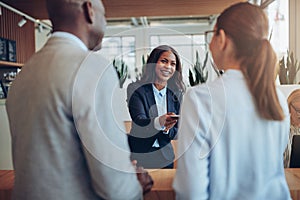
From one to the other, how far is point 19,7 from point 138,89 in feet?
2.54

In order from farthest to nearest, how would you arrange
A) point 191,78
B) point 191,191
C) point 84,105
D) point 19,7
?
point 19,7
point 191,78
point 191,191
point 84,105

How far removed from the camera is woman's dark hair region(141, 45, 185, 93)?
1284 mm

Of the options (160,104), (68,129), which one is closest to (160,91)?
(160,104)

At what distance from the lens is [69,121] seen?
39.1 inches

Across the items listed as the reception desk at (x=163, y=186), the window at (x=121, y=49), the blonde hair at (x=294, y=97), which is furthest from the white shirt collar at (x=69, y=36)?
the blonde hair at (x=294, y=97)

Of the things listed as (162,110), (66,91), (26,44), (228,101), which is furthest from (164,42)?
(26,44)

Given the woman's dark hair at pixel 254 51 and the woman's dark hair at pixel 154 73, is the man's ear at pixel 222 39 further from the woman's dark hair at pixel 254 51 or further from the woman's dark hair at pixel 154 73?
the woman's dark hair at pixel 154 73

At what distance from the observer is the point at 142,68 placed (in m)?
1.34

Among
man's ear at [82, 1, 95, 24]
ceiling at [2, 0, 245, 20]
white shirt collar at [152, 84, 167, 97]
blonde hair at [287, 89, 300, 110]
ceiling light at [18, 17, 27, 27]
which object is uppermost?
ceiling at [2, 0, 245, 20]

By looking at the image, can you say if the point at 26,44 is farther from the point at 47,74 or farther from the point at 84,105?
the point at 84,105

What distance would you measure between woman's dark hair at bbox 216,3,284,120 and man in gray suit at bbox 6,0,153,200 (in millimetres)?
437

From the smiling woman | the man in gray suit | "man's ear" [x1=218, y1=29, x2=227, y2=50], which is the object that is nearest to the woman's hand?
the smiling woman

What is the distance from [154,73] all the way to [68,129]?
0.47 metres

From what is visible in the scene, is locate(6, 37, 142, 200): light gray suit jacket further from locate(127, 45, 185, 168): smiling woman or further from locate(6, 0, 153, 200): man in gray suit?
locate(127, 45, 185, 168): smiling woman
